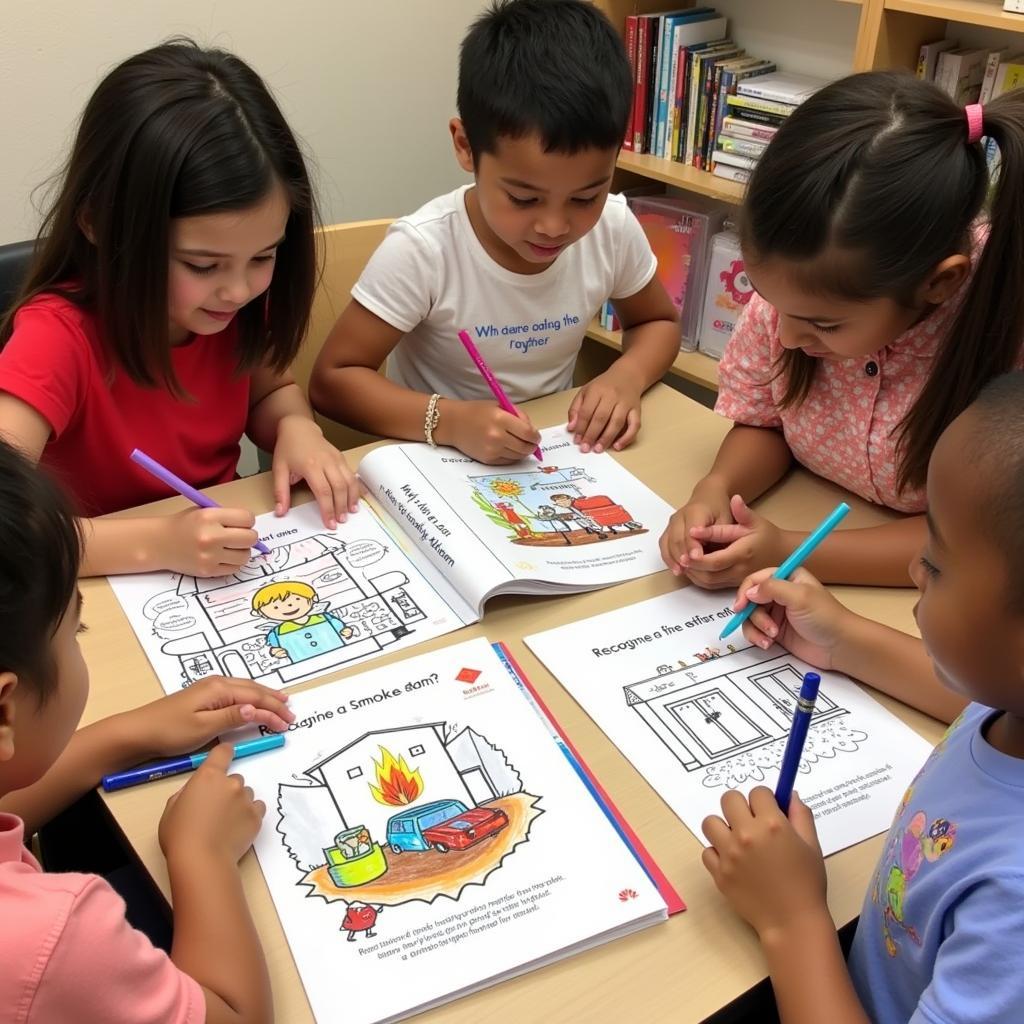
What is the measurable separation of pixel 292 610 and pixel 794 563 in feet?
1.53

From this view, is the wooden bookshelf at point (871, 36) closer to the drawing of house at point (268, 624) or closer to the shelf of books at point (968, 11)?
the shelf of books at point (968, 11)

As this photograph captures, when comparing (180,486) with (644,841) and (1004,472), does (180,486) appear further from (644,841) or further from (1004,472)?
(1004,472)

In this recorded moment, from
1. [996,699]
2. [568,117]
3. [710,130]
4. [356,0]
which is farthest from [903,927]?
[356,0]

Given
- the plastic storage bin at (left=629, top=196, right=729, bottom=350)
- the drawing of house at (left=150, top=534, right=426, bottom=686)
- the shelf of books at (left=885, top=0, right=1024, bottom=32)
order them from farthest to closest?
the plastic storage bin at (left=629, top=196, right=729, bottom=350)
the shelf of books at (left=885, top=0, right=1024, bottom=32)
the drawing of house at (left=150, top=534, right=426, bottom=686)

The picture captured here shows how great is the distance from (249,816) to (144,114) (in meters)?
0.70

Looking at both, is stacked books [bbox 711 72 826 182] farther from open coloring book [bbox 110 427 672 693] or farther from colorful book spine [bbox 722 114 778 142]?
open coloring book [bbox 110 427 672 693]

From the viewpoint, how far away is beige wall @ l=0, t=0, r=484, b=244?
1.83 m

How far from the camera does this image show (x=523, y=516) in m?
1.04

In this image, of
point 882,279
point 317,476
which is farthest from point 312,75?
point 882,279

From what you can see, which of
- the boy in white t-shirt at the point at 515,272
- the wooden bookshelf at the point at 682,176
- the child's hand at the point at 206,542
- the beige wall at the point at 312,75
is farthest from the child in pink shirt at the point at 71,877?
the wooden bookshelf at the point at 682,176

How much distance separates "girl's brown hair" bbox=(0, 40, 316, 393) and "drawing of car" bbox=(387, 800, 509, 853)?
0.64 meters

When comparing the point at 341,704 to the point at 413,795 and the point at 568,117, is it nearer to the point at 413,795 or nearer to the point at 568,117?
the point at 413,795

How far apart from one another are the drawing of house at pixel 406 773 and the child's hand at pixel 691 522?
0.99 feet

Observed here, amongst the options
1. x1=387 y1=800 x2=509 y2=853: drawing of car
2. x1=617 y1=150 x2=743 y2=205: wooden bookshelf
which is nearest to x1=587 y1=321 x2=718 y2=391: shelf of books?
x1=617 y1=150 x2=743 y2=205: wooden bookshelf
